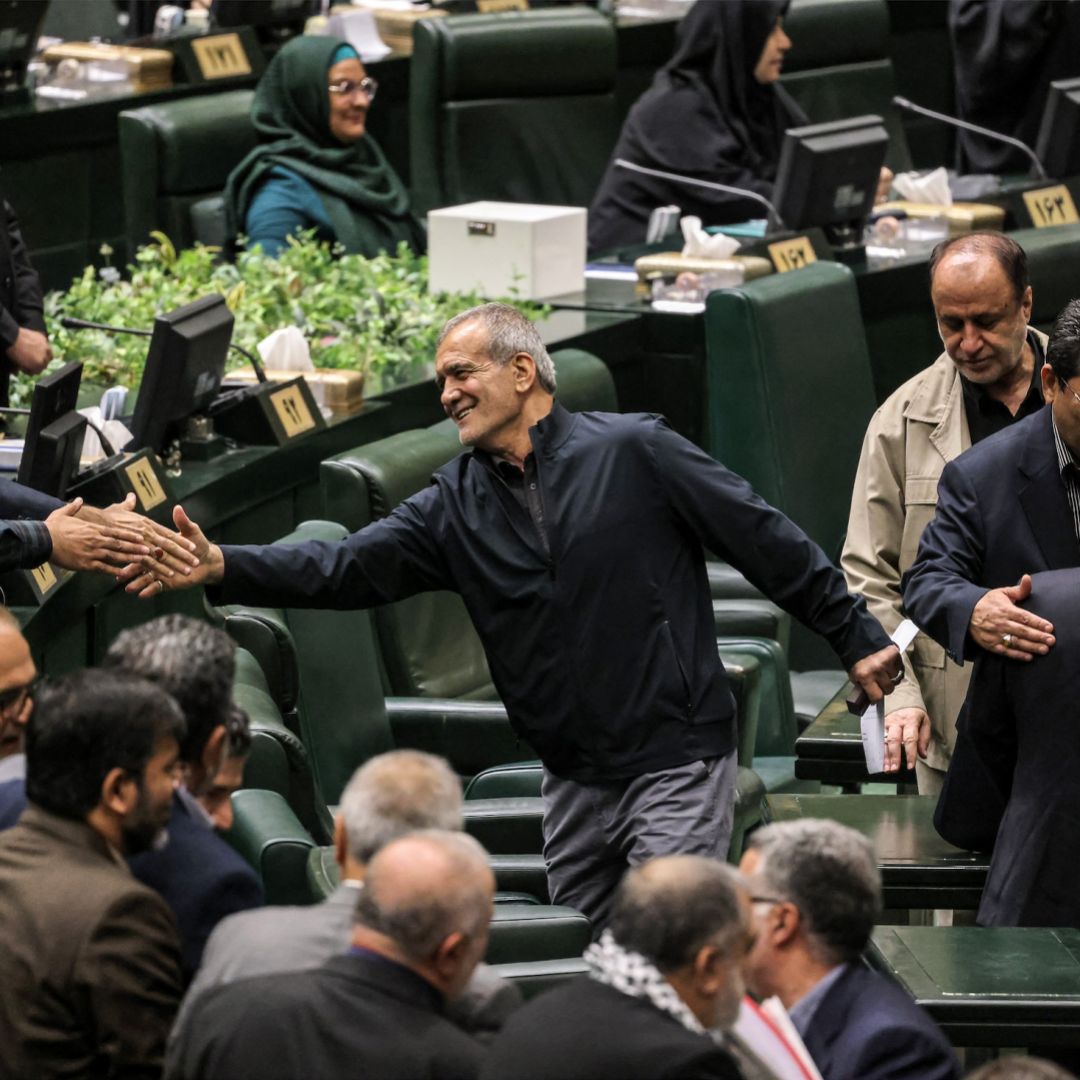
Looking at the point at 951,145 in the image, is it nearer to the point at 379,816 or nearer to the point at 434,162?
the point at 434,162

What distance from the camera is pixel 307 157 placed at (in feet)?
21.8

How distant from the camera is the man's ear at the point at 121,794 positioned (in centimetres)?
230

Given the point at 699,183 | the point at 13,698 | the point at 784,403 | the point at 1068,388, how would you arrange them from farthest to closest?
the point at 699,183 < the point at 784,403 < the point at 1068,388 < the point at 13,698

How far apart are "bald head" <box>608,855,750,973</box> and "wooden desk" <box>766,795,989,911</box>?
105 cm

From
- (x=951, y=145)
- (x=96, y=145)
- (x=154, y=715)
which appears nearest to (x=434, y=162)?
(x=96, y=145)

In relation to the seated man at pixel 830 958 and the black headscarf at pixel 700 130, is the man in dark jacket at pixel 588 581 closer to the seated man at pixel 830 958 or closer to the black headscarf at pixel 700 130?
the seated man at pixel 830 958

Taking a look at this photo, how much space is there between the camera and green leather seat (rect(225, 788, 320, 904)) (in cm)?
318

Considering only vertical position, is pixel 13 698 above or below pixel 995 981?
above

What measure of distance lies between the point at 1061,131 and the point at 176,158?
9.18 feet

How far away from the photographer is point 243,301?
17.9 ft

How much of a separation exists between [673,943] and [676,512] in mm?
1480

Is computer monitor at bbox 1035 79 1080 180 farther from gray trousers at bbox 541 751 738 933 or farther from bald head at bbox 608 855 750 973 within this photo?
bald head at bbox 608 855 750 973

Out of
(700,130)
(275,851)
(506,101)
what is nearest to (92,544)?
(275,851)

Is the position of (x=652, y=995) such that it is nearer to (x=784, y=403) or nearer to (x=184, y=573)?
(x=184, y=573)
